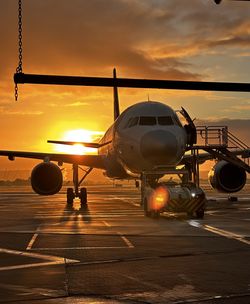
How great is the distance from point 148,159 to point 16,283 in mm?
15749

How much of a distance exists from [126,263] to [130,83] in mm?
3870

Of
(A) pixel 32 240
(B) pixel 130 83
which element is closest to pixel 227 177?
(A) pixel 32 240

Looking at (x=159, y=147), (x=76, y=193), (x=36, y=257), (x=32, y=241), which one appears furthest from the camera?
(x=76, y=193)

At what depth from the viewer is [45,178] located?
104ft

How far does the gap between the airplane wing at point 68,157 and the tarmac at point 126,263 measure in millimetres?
15461

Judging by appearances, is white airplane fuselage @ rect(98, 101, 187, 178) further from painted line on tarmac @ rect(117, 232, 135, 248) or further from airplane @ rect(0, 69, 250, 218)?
painted line on tarmac @ rect(117, 232, 135, 248)

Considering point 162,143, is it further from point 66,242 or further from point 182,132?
point 66,242

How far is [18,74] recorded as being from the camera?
37.5 ft

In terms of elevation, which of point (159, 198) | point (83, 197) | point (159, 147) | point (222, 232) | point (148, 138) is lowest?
point (222, 232)

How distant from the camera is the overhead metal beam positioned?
1128cm

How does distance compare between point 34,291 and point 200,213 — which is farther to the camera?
point 200,213

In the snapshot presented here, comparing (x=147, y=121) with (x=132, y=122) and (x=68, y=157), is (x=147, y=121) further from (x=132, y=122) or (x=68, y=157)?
(x=68, y=157)

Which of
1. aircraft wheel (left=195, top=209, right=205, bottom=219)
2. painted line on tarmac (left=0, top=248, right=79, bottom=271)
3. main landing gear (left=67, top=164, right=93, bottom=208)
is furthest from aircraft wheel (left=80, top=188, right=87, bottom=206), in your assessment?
painted line on tarmac (left=0, top=248, right=79, bottom=271)

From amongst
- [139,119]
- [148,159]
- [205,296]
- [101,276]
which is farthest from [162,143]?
[205,296]
